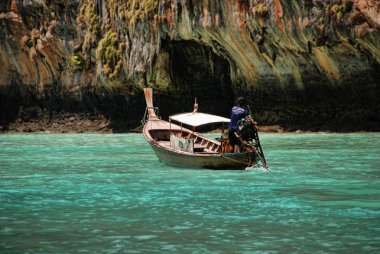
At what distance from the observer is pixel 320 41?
Answer: 30.5 meters

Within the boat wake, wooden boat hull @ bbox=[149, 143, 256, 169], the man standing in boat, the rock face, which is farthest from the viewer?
the rock face

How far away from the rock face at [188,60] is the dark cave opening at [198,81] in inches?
2.3

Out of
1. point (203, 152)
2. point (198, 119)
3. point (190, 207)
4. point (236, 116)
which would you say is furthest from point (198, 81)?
point (190, 207)

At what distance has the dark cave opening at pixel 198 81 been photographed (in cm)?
3969

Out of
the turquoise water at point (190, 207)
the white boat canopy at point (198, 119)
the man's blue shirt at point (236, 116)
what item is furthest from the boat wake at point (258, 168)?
the white boat canopy at point (198, 119)

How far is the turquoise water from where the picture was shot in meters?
9.95

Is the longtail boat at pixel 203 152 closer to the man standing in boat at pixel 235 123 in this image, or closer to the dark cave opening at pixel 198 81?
the man standing in boat at pixel 235 123

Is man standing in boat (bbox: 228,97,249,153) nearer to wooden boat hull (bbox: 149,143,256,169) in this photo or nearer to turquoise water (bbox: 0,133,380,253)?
wooden boat hull (bbox: 149,143,256,169)

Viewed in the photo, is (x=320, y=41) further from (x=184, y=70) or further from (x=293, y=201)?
(x=293, y=201)

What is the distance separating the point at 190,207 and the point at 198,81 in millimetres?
28163

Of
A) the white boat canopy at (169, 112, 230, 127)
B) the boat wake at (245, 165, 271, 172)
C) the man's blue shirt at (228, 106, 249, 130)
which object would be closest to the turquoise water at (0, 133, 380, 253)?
the boat wake at (245, 165, 271, 172)

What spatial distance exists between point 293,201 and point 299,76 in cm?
2134

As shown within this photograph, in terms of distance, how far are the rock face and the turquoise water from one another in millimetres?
9782

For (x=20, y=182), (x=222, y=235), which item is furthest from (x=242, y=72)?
(x=222, y=235)
